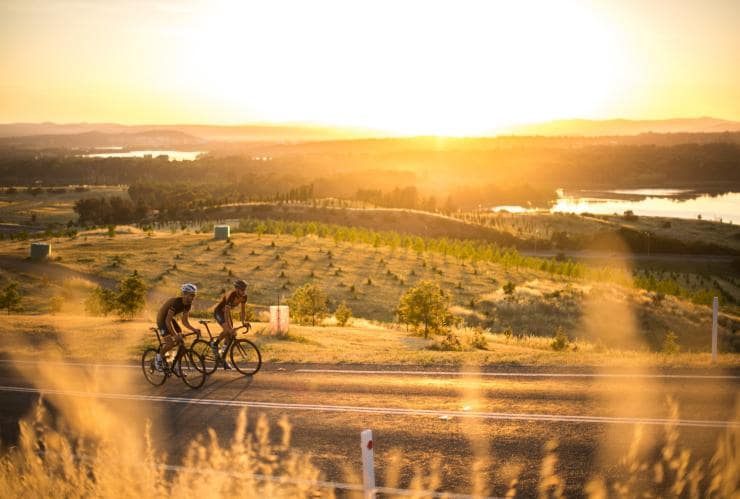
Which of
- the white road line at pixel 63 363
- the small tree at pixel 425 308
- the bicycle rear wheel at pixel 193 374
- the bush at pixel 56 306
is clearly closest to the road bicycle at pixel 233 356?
the bicycle rear wheel at pixel 193 374

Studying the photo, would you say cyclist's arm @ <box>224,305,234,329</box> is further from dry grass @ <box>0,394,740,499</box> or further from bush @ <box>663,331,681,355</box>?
bush @ <box>663,331,681,355</box>

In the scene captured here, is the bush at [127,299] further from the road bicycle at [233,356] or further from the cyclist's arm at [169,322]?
the cyclist's arm at [169,322]

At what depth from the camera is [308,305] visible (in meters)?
31.0

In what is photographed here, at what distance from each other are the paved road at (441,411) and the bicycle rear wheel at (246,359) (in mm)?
337

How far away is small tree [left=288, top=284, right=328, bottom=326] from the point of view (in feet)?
102

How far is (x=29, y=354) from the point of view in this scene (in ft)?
60.8

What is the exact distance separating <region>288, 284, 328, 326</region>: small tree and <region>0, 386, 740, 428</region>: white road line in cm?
1648

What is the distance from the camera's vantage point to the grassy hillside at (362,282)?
41.8 m

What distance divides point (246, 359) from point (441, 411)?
548cm

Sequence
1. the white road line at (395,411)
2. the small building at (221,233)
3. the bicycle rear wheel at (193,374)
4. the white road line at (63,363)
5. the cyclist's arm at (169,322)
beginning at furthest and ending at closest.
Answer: the small building at (221,233) → the white road line at (63,363) → the bicycle rear wheel at (193,374) → the cyclist's arm at (169,322) → the white road line at (395,411)

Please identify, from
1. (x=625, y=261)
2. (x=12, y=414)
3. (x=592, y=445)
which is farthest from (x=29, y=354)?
(x=625, y=261)

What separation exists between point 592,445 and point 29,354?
618 inches

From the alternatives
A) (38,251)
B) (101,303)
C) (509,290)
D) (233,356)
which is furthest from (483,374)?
(38,251)

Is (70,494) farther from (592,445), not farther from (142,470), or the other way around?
(592,445)
